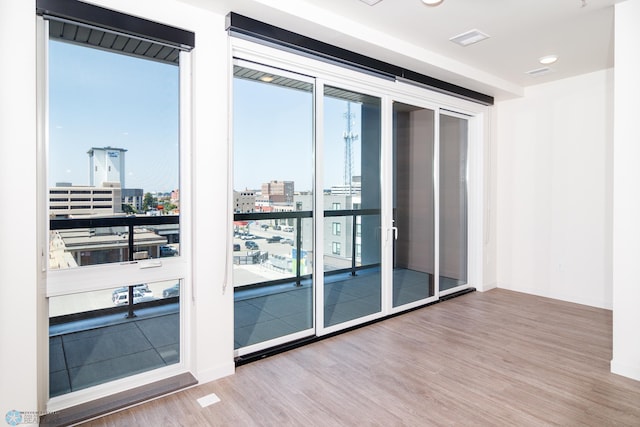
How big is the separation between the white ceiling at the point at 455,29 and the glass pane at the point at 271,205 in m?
0.51

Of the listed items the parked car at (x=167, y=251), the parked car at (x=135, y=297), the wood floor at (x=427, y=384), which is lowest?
the wood floor at (x=427, y=384)

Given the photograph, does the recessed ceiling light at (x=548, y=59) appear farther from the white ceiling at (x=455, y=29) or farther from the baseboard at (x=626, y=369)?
the baseboard at (x=626, y=369)

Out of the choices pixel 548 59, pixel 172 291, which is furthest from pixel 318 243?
pixel 548 59

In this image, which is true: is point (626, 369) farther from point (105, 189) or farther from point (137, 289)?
point (105, 189)

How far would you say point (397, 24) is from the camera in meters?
3.26

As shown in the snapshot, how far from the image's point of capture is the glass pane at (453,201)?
191 inches

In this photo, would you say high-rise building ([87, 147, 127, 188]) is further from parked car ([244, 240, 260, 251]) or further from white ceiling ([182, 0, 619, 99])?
white ceiling ([182, 0, 619, 99])

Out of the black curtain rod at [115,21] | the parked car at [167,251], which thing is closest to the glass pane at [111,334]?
the parked car at [167,251]

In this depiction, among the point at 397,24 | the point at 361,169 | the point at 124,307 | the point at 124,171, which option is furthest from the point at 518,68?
the point at 124,307

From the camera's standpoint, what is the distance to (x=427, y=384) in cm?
272

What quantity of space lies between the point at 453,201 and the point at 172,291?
3.70 m

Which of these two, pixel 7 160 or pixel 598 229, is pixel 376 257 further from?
pixel 7 160

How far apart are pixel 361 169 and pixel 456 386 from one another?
6.93ft

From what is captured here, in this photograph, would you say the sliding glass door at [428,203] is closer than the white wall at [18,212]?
No
